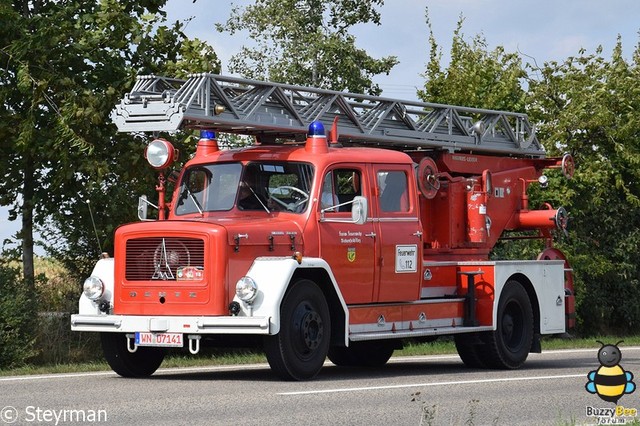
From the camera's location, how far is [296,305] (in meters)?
14.2

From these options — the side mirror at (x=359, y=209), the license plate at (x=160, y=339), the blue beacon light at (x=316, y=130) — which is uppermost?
the blue beacon light at (x=316, y=130)

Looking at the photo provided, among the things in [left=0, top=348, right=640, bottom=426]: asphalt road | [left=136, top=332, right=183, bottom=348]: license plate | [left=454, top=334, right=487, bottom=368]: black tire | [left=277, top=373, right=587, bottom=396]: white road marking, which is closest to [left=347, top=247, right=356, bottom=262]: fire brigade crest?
[left=0, top=348, right=640, bottom=426]: asphalt road

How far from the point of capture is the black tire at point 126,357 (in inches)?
591

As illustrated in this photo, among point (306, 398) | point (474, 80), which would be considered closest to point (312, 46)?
point (474, 80)

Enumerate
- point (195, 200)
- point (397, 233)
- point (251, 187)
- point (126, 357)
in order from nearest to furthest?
point (126, 357) → point (251, 187) → point (195, 200) → point (397, 233)

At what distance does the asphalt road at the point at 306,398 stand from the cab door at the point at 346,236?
3.54ft

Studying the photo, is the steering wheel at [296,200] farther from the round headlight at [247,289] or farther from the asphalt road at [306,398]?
the asphalt road at [306,398]

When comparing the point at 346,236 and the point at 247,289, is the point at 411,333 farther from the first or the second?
the point at 247,289

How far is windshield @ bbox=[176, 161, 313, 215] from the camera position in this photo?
50.5 feet

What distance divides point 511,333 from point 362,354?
6.62 ft

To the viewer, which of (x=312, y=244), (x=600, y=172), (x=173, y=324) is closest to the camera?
(x=173, y=324)

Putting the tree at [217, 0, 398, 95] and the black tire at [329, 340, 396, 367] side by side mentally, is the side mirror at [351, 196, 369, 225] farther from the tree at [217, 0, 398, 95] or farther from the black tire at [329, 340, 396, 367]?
the tree at [217, 0, 398, 95]

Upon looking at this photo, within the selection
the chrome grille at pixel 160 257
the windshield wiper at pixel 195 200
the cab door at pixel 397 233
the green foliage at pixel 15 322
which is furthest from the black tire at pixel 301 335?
the green foliage at pixel 15 322

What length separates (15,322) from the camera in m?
18.6
